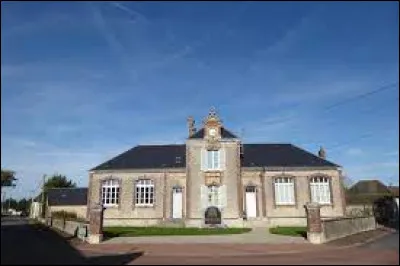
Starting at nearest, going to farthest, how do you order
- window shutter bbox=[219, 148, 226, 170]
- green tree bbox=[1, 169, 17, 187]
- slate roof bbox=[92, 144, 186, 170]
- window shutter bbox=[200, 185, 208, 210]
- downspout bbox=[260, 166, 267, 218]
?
1. green tree bbox=[1, 169, 17, 187]
2. window shutter bbox=[200, 185, 208, 210]
3. downspout bbox=[260, 166, 267, 218]
4. window shutter bbox=[219, 148, 226, 170]
5. slate roof bbox=[92, 144, 186, 170]

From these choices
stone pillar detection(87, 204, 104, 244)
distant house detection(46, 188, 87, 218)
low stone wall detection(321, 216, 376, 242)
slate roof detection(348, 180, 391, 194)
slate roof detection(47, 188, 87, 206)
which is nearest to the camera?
low stone wall detection(321, 216, 376, 242)

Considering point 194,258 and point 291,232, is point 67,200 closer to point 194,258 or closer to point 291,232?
point 291,232

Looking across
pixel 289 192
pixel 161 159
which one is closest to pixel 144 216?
pixel 161 159

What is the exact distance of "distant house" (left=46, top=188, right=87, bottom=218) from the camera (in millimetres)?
53719

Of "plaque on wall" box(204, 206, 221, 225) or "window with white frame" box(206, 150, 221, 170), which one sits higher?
"window with white frame" box(206, 150, 221, 170)

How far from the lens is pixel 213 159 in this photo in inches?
1347

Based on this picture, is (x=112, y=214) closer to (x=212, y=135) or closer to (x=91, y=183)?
(x=91, y=183)

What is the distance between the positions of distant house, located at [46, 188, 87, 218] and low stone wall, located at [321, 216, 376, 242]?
33.2 m

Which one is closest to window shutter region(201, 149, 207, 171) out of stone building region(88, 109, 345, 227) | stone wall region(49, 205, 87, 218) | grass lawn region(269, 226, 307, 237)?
stone building region(88, 109, 345, 227)

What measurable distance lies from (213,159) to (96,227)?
14001 mm

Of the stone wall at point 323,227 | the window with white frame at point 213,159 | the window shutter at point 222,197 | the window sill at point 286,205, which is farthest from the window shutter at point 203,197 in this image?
the stone wall at point 323,227

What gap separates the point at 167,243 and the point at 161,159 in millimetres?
16519

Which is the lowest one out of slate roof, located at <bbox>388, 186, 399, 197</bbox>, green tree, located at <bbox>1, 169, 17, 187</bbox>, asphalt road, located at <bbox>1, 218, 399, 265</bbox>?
asphalt road, located at <bbox>1, 218, 399, 265</bbox>

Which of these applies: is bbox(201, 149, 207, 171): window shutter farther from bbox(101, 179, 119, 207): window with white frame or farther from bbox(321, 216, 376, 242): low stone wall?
bbox(321, 216, 376, 242): low stone wall
